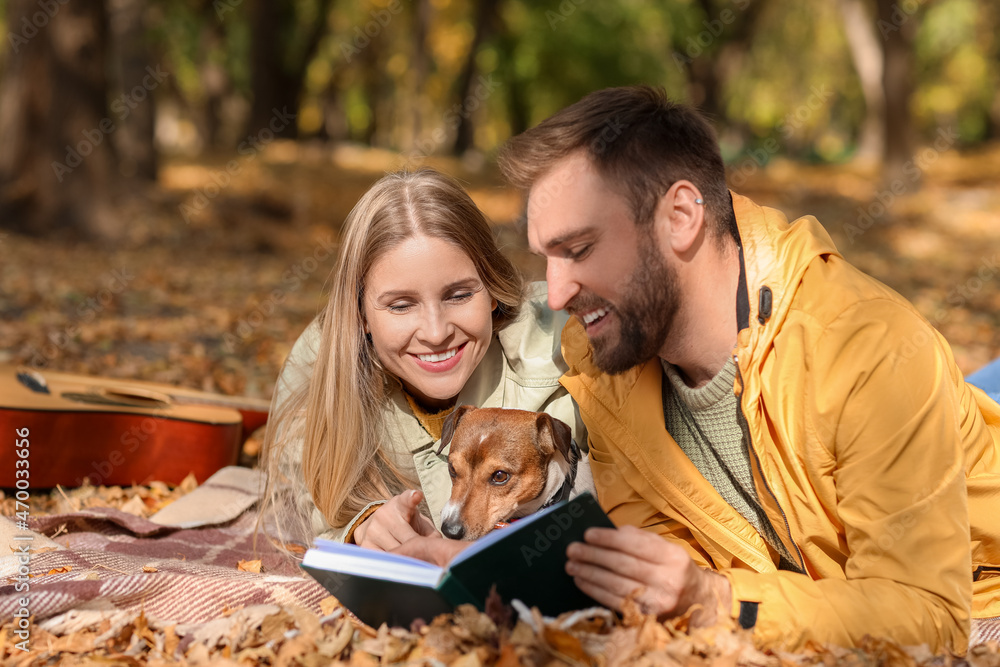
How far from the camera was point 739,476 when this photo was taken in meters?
2.93

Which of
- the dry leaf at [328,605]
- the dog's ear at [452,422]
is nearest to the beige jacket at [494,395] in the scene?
the dog's ear at [452,422]

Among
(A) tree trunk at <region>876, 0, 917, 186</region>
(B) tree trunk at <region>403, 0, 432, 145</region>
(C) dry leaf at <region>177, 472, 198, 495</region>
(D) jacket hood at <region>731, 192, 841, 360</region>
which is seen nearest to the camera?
(D) jacket hood at <region>731, 192, 841, 360</region>

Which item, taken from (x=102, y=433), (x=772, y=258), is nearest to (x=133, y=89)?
(x=102, y=433)

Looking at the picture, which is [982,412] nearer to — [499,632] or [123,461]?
[499,632]

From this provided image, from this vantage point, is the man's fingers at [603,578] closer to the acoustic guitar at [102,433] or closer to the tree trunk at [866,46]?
the acoustic guitar at [102,433]

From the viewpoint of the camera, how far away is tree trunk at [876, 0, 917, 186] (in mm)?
15945

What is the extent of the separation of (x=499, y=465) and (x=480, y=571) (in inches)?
44.0

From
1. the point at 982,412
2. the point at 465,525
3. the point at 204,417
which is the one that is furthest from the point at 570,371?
the point at 204,417

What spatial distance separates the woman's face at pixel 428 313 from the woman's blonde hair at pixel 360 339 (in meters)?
0.07

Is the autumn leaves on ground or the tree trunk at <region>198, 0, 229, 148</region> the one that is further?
the tree trunk at <region>198, 0, 229, 148</region>

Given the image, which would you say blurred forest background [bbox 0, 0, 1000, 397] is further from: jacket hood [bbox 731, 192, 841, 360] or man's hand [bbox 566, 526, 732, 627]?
man's hand [bbox 566, 526, 732, 627]

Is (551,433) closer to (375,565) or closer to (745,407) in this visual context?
(745,407)

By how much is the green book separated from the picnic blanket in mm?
521

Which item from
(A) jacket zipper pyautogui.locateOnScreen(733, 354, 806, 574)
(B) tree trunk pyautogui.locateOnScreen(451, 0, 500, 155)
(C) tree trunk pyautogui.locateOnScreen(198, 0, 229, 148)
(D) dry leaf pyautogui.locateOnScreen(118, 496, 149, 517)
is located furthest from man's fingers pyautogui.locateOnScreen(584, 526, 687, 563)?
(C) tree trunk pyautogui.locateOnScreen(198, 0, 229, 148)
